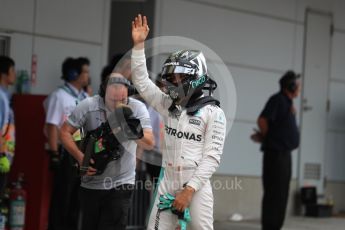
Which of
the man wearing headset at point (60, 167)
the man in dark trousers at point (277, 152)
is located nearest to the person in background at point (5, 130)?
the man wearing headset at point (60, 167)

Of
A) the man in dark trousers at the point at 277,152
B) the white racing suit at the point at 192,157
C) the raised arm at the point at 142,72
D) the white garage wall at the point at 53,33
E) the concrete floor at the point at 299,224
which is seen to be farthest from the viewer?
the concrete floor at the point at 299,224

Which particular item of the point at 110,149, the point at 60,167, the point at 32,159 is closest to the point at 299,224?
the point at 60,167

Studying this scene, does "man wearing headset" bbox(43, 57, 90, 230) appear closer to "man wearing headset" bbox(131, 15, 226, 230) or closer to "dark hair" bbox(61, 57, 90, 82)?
"dark hair" bbox(61, 57, 90, 82)

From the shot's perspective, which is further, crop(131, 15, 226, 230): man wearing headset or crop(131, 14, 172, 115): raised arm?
crop(131, 14, 172, 115): raised arm

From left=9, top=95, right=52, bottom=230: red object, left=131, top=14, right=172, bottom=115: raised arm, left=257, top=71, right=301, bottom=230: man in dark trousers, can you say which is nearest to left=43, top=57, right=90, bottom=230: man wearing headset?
left=9, top=95, right=52, bottom=230: red object

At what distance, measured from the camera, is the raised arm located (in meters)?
5.28

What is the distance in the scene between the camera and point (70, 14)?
9.20 m

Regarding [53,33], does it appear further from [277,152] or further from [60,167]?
[277,152]

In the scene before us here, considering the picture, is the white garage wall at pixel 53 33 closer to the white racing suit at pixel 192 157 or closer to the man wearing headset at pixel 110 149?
the man wearing headset at pixel 110 149

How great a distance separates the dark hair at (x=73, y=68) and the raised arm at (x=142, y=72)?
123 inches

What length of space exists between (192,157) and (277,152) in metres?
3.95

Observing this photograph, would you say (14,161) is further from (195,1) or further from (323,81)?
(323,81)

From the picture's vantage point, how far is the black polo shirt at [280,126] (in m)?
9.01

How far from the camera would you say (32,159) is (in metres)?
8.38
